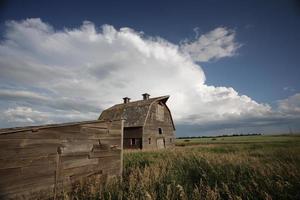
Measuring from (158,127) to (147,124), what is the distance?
2880mm

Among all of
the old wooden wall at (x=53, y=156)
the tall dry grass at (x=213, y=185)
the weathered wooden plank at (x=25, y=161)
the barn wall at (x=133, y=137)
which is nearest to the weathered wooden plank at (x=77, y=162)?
the old wooden wall at (x=53, y=156)

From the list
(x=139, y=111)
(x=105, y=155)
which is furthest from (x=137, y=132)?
(x=105, y=155)

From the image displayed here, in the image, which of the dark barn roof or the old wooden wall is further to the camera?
the dark barn roof

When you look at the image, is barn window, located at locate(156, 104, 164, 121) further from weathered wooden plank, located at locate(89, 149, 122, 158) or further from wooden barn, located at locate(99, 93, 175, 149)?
weathered wooden plank, located at locate(89, 149, 122, 158)

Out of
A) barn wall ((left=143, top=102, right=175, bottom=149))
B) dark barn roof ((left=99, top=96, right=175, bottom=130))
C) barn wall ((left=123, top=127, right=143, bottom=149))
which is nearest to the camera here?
barn wall ((left=123, top=127, right=143, bottom=149))

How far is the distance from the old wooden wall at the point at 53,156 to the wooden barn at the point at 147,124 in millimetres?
17905

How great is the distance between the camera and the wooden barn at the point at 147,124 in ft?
82.4

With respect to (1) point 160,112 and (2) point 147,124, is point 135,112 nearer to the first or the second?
(2) point 147,124

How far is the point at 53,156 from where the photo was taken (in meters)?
5.06

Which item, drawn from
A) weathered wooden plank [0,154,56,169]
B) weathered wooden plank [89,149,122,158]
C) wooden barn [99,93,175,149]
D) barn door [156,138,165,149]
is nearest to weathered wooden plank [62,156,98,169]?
weathered wooden plank [89,149,122,158]

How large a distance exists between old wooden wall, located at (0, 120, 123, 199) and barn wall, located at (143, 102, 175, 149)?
59.8 ft

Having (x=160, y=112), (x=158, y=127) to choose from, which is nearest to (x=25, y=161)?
(x=158, y=127)

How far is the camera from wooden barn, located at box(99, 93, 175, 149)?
25.1 m

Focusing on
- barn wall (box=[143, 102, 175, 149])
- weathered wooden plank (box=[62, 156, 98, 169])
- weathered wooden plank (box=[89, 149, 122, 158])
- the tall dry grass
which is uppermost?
barn wall (box=[143, 102, 175, 149])
